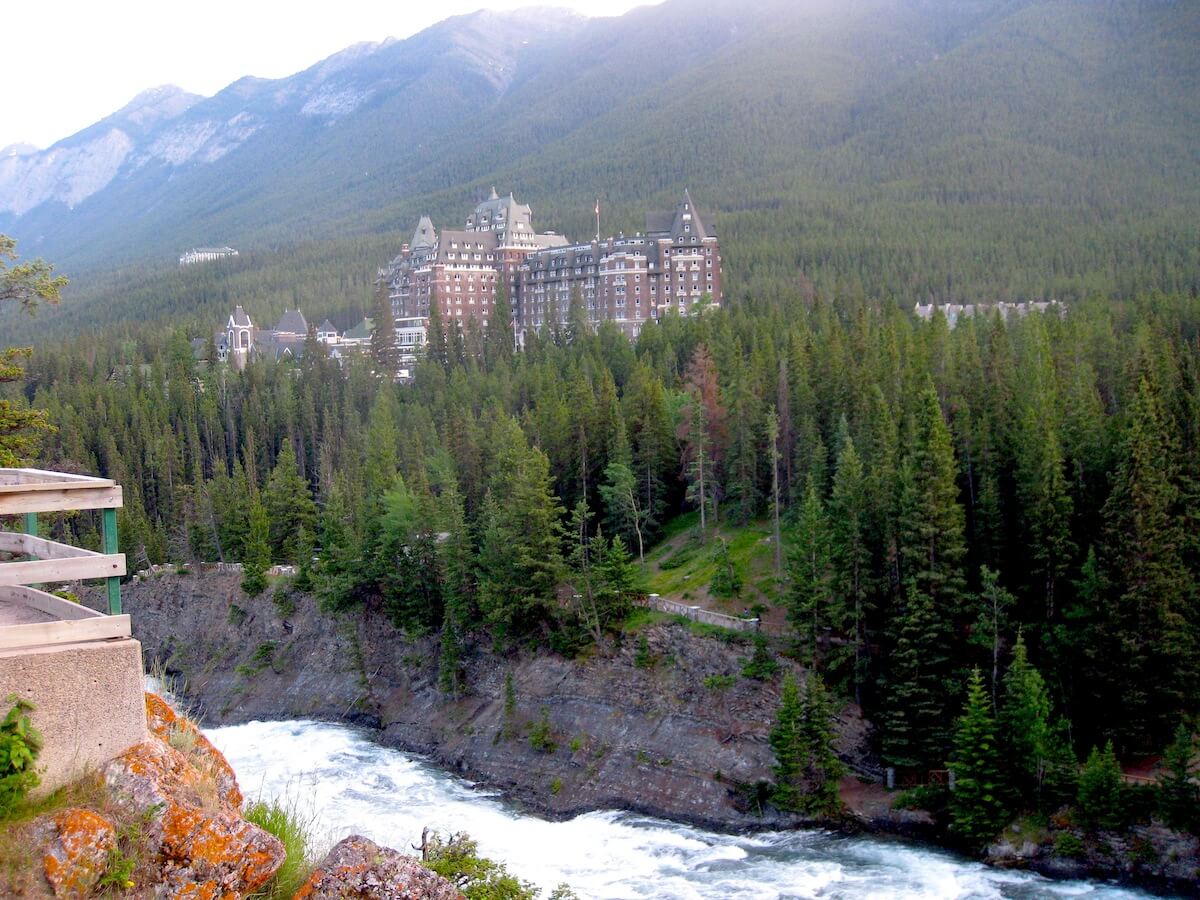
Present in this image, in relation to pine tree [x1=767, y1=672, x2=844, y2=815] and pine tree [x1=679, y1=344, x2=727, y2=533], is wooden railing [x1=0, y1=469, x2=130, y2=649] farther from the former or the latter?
pine tree [x1=679, y1=344, x2=727, y2=533]

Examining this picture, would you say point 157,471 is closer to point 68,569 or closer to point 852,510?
point 852,510

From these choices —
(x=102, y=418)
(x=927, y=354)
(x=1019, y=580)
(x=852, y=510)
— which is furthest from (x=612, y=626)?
(x=102, y=418)

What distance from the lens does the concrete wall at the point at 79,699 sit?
33.6 feet

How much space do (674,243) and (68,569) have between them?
136138mm

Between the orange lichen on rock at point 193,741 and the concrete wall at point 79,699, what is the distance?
0.83m

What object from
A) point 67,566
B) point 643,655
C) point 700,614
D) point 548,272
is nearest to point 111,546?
point 67,566

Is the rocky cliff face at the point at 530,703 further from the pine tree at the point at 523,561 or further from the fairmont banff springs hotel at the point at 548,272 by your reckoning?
the fairmont banff springs hotel at the point at 548,272

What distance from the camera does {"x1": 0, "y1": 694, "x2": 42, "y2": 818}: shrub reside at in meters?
9.91

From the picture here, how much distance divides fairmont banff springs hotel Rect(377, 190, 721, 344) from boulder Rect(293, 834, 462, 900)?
389 feet

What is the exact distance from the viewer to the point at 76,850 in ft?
32.5

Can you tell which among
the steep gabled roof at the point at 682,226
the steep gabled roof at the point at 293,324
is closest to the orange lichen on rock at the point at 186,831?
the steep gabled roof at the point at 682,226

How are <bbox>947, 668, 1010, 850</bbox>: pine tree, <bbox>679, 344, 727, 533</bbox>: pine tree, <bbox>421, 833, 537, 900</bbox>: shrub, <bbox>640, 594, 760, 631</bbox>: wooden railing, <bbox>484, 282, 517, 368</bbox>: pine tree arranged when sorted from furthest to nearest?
<bbox>484, 282, 517, 368</bbox>: pine tree < <bbox>679, 344, 727, 533</bbox>: pine tree < <bbox>640, 594, 760, 631</bbox>: wooden railing < <bbox>947, 668, 1010, 850</bbox>: pine tree < <bbox>421, 833, 537, 900</bbox>: shrub

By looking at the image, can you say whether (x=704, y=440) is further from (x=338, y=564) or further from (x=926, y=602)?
(x=338, y=564)

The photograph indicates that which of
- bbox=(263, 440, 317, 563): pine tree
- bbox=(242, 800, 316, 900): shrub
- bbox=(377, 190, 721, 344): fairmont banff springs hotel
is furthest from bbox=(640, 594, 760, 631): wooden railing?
bbox=(377, 190, 721, 344): fairmont banff springs hotel
